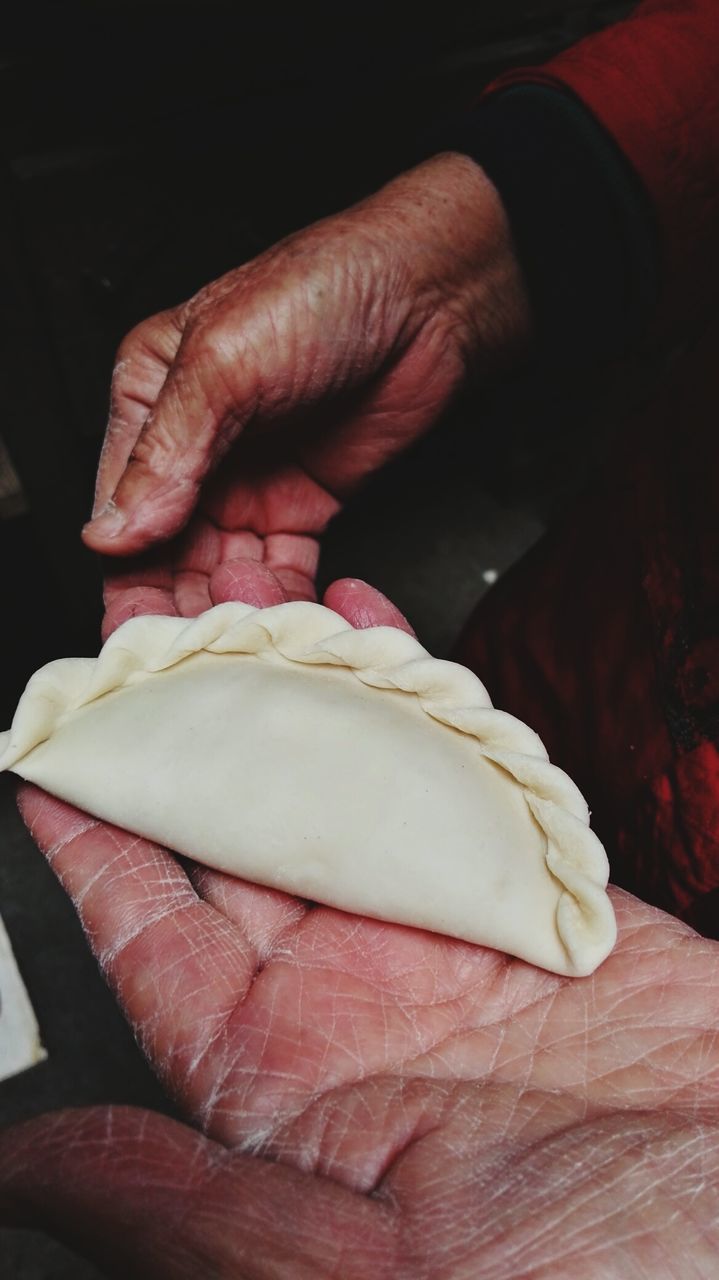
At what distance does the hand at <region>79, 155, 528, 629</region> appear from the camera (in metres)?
2.02

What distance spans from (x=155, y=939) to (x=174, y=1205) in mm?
496

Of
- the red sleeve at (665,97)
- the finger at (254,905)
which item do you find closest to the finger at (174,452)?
the finger at (254,905)

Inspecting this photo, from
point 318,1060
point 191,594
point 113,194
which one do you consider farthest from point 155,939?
point 113,194

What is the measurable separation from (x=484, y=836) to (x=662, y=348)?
5.67 feet

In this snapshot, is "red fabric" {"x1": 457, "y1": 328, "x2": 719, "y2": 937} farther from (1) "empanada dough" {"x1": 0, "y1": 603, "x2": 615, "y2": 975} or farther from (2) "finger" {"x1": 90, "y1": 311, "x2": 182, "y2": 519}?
(2) "finger" {"x1": 90, "y1": 311, "x2": 182, "y2": 519}

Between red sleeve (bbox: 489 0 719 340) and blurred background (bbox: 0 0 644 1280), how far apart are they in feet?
4.46

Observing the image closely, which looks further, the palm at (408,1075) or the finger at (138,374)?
the finger at (138,374)

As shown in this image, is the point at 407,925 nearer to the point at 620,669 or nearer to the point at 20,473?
the point at 620,669

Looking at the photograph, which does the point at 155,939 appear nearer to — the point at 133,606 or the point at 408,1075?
the point at 408,1075

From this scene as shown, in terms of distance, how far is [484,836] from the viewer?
1.79 meters

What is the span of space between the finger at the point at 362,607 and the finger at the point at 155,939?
0.74 meters

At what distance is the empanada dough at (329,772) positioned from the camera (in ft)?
5.63

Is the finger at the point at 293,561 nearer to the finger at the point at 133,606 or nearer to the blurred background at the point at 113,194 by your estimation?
the finger at the point at 133,606

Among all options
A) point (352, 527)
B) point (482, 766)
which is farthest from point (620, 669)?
point (352, 527)
